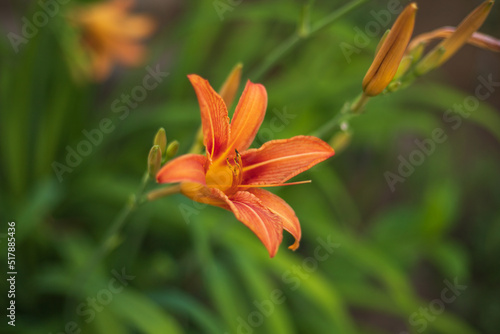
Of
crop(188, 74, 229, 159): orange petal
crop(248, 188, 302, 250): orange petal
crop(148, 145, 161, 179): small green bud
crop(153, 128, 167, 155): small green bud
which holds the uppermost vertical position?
crop(188, 74, 229, 159): orange petal

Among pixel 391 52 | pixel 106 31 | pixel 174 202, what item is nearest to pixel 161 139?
pixel 391 52

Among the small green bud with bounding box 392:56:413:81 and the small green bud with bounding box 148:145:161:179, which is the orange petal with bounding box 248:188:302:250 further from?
the small green bud with bounding box 392:56:413:81

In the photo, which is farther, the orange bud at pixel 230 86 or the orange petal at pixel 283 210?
the orange bud at pixel 230 86

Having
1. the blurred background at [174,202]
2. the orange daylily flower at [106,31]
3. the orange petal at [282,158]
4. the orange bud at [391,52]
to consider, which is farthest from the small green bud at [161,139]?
the orange daylily flower at [106,31]

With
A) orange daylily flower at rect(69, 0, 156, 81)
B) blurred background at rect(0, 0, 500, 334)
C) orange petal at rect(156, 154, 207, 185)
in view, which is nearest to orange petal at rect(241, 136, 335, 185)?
orange petal at rect(156, 154, 207, 185)

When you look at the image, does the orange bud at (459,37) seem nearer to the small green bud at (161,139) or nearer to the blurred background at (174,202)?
the blurred background at (174,202)

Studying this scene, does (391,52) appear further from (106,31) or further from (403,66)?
(106,31)

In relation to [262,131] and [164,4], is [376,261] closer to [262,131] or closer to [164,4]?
[262,131]
